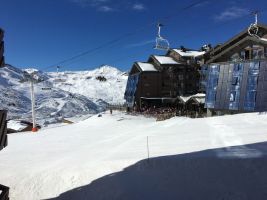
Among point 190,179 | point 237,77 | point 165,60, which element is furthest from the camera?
point 165,60

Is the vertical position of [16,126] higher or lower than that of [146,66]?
lower

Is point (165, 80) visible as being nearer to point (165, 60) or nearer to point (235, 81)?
point (165, 60)

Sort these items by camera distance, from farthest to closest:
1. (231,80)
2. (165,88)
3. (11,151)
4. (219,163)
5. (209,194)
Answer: (165,88), (231,80), (11,151), (219,163), (209,194)

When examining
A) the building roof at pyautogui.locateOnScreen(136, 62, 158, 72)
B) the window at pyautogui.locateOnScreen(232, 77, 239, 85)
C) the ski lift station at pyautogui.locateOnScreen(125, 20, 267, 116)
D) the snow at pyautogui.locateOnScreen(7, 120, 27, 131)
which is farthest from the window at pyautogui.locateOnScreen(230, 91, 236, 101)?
the snow at pyautogui.locateOnScreen(7, 120, 27, 131)

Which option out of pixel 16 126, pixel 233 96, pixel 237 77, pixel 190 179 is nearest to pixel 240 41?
pixel 237 77

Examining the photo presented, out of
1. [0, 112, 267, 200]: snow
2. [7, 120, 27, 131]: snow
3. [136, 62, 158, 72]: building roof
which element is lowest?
[7, 120, 27, 131]: snow

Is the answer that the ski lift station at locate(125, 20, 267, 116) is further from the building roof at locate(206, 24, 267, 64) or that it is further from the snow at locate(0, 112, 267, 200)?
the snow at locate(0, 112, 267, 200)

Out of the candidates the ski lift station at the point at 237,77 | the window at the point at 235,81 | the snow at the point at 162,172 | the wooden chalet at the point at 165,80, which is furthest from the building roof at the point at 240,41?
the snow at the point at 162,172

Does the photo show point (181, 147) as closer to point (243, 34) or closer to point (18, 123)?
point (243, 34)

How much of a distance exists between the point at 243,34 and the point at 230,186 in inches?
1296

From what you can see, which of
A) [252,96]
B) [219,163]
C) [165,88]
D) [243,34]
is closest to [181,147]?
[219,163]

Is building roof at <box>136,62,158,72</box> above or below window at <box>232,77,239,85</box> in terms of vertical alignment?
above

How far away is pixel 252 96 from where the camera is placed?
34.9 metres

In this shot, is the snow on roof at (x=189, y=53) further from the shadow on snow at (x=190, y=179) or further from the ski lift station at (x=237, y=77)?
the shadow on snow at (x=190, y=179)
